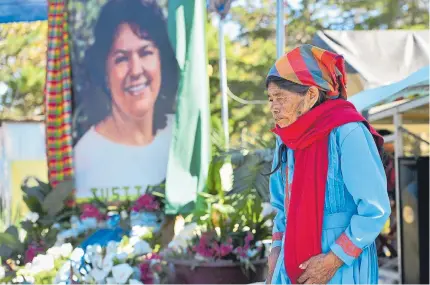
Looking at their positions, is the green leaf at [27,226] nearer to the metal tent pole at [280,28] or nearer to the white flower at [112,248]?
the white flower at [112,248]

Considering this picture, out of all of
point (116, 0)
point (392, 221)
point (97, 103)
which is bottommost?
point (392, 221)

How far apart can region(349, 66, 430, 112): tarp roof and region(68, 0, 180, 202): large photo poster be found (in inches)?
56.1

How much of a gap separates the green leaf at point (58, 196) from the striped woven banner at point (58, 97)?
81 millimetres

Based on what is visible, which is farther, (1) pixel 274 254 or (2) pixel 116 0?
(2) pixel 116 0

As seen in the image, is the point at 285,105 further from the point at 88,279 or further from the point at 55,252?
the point at 55,252

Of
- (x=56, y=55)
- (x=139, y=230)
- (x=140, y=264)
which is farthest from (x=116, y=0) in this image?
(x=140, y=264)

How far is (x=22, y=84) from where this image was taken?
70.7ft

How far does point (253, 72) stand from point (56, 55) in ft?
51.2

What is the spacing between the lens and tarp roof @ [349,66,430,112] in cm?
440

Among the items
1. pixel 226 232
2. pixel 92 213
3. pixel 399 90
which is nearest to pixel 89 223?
pixel 92 213

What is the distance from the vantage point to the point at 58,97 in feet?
18.6

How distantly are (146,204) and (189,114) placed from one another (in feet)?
A: 2.41

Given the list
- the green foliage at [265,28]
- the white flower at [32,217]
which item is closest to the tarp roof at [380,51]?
the white flower at [32,217]

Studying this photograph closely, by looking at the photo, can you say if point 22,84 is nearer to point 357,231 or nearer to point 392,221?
point 392,221
